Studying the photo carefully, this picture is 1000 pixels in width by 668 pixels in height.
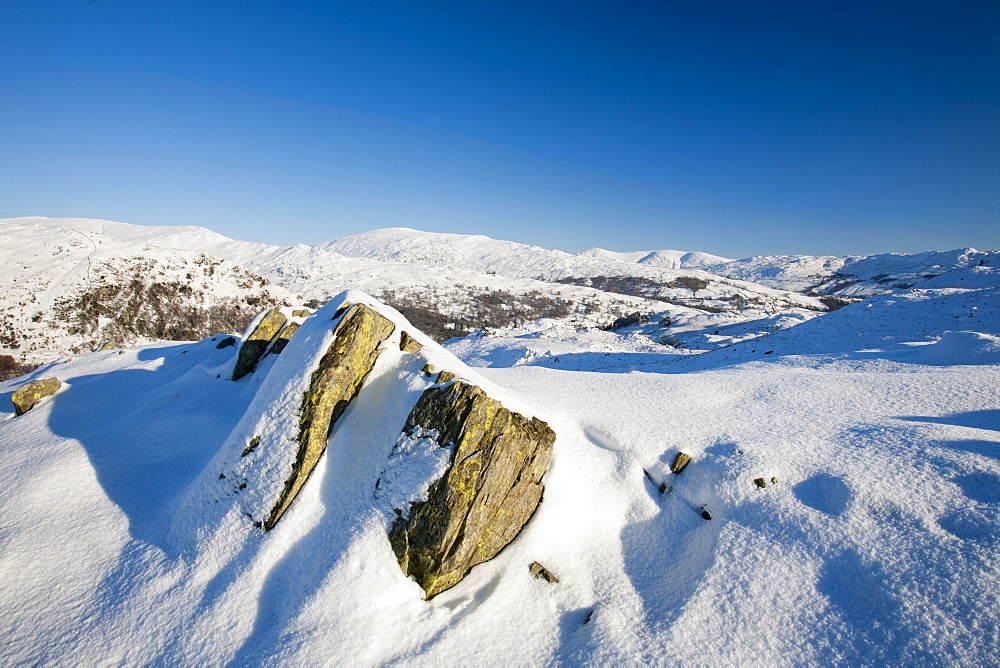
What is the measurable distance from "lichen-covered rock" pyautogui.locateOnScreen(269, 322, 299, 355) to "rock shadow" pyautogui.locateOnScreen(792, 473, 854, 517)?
19.1 metres

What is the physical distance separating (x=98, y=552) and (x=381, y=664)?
7.96 metres

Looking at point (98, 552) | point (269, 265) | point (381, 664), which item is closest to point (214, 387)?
point (98, 552)

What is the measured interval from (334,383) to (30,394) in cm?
1530

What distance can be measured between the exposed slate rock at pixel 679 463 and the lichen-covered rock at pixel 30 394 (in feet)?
82.6

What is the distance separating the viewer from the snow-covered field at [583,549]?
700cm

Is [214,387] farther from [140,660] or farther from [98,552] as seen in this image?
[140,660]

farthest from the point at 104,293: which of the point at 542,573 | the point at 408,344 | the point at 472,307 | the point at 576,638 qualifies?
the point at 472,307

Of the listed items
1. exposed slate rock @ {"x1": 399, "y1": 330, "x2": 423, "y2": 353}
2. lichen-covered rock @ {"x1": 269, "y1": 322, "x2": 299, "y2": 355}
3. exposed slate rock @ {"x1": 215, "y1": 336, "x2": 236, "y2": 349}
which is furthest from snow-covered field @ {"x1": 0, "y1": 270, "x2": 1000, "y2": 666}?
exposed slate rock @ {"x1": 215, "y1": 336, "x2": 236, "y2": 349}

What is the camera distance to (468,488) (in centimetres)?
875

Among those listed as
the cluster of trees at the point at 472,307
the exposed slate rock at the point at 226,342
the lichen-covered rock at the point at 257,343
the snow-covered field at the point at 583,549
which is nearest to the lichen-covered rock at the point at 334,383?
the snow-covered field at the point at 583,549

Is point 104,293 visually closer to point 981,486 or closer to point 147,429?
point 147,429

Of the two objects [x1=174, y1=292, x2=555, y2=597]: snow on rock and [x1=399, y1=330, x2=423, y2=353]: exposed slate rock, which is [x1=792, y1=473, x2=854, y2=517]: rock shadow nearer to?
[x1=174, y1=292, x2=555, y2=597]: snow on rock

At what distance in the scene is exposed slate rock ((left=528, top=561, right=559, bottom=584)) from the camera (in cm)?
857

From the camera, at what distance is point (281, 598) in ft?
25.7
